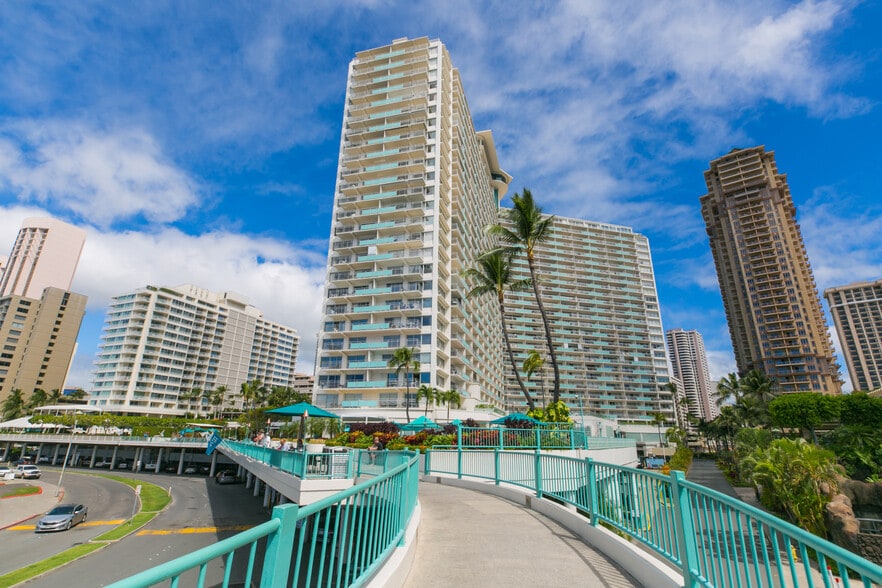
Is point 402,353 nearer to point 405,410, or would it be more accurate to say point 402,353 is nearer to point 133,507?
point 405,410

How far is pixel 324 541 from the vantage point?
10.4ft

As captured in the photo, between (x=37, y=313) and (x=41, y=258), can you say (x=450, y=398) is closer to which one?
(x=37, y=313)

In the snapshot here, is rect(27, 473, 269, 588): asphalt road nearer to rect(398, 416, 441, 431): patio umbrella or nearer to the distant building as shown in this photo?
rect(398, 416, 441, 431): patio umbrella

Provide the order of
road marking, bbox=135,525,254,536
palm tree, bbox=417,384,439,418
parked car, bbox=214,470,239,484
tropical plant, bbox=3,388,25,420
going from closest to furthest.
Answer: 1. road marking, bbox=135,525,254,536
2. palm tree, bbox=417,384,439,418
3. parked car, bbox=214,470,239,484
4. tropical plant, bbox=3,388,25,420

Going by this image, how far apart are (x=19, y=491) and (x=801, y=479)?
2574 inches

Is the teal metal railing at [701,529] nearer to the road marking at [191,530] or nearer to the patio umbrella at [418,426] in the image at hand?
the patio umbrella at [418,426]

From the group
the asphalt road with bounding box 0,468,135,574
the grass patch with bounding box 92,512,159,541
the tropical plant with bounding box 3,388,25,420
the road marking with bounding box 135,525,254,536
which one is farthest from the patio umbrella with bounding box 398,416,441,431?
the tropical plant with bounding box 3,388,25,420

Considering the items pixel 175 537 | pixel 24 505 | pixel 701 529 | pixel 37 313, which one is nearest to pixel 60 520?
pixel 175 537

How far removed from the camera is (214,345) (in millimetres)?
119062

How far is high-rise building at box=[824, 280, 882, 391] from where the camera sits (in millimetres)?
134625

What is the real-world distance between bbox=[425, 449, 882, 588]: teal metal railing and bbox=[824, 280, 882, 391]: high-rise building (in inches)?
7017

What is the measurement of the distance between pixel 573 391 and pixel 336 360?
206 feet

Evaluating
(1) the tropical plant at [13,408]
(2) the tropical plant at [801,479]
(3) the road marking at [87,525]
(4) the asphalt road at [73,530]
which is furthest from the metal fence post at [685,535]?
(1) the tropical plant at [13,408]

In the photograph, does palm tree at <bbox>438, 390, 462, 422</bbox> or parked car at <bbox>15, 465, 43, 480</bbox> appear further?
parked car at <bbox>15, 465, 43, 480</bbox>
